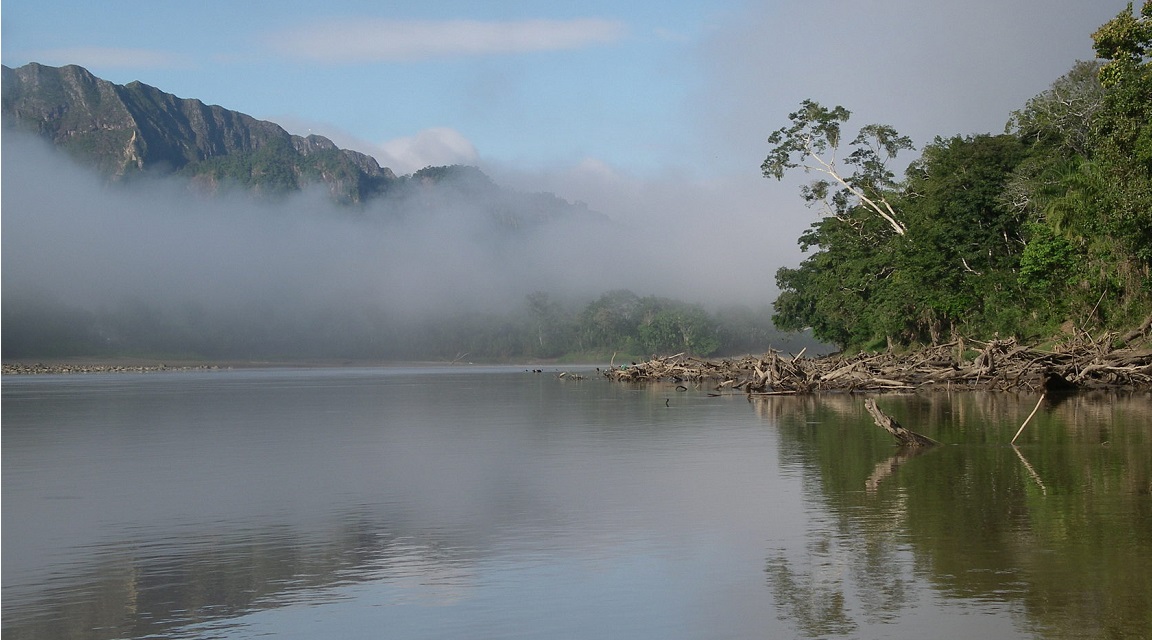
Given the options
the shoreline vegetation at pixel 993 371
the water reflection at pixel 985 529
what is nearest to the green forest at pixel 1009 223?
the shoreline vegetation at pixel 993 371

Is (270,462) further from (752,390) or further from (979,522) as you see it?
(752,390)

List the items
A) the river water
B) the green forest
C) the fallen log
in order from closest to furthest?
the river water, the fallen log, the green forest

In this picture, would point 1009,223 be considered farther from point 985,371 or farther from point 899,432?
point 899,432

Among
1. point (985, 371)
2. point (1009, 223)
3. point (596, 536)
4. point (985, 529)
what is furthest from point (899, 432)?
point (1009, 223)

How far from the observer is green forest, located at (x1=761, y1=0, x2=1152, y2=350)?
39438mm

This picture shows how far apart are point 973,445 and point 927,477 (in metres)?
5.69

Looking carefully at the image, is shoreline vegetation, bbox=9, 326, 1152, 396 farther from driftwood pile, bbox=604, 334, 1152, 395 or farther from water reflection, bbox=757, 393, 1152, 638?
water reflection, bbox=757, 393, 1152, 638

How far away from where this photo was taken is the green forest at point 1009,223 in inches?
1553

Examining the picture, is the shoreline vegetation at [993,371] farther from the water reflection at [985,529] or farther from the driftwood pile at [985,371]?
the water reflection at [985,529]

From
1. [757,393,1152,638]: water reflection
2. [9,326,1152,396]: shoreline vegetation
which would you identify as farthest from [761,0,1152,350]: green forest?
[757,393,1152,638]: water reflection

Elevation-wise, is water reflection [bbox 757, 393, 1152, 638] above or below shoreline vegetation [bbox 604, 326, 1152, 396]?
below

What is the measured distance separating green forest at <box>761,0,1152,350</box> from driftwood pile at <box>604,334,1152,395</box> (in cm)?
360

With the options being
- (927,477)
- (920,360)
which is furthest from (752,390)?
(927,477)

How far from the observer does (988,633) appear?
937 centimetres
